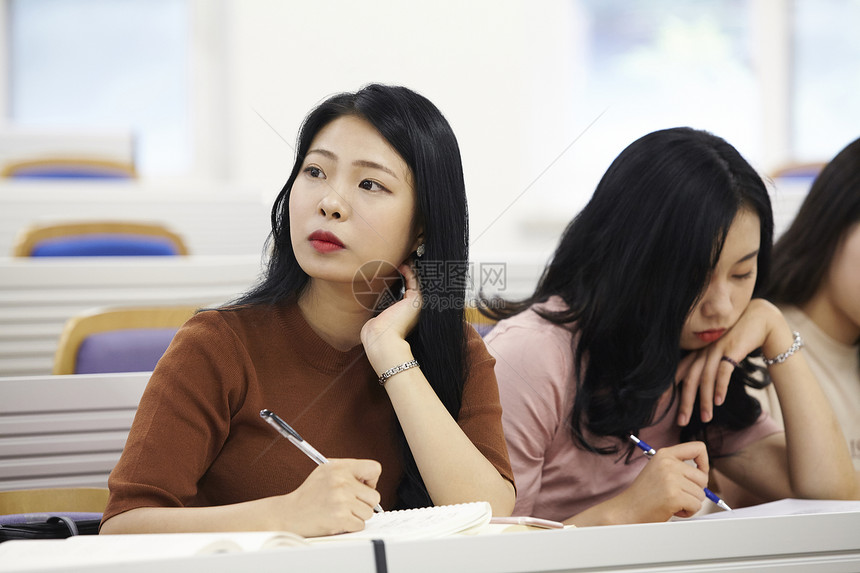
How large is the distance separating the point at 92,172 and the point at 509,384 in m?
2.62

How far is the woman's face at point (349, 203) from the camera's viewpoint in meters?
1.02

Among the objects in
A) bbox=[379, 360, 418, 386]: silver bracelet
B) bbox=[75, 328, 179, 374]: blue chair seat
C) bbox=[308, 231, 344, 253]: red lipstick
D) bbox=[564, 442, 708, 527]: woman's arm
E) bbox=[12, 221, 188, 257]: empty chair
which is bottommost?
bbox=[564, 442, 708, 527]: woman's arm

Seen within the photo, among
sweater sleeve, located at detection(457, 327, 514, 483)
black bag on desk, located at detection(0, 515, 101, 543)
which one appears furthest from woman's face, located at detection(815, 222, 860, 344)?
black bag on desk, located at detection(0, 515, 101, 543)

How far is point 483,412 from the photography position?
3.54ft

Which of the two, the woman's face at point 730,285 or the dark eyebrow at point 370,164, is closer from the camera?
the dark eyebrow at point 370,164

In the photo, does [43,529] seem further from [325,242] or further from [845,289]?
[845,289]

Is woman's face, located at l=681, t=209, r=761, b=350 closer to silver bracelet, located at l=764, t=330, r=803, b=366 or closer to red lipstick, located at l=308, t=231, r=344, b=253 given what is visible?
silver bracelet, located at l=764, t=330, r=803, b=366

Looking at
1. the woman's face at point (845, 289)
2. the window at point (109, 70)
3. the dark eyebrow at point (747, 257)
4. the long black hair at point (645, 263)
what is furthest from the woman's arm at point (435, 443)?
the window at point (109, 70)

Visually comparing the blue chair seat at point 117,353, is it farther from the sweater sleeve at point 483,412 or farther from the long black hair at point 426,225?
the sweater sleeve at point 483,412

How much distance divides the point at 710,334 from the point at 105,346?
1.00 meters

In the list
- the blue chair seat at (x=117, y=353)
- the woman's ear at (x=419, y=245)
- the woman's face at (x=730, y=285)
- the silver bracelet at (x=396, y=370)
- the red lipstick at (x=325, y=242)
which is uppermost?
the red lipstick at (x=325, y=242)

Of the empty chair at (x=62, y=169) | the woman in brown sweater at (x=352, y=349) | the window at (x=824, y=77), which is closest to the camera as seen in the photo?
the woman in brown sweater at (x=352, y=349)

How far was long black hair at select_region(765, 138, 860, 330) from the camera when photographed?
1.53m

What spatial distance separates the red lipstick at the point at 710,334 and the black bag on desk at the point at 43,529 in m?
0.89
